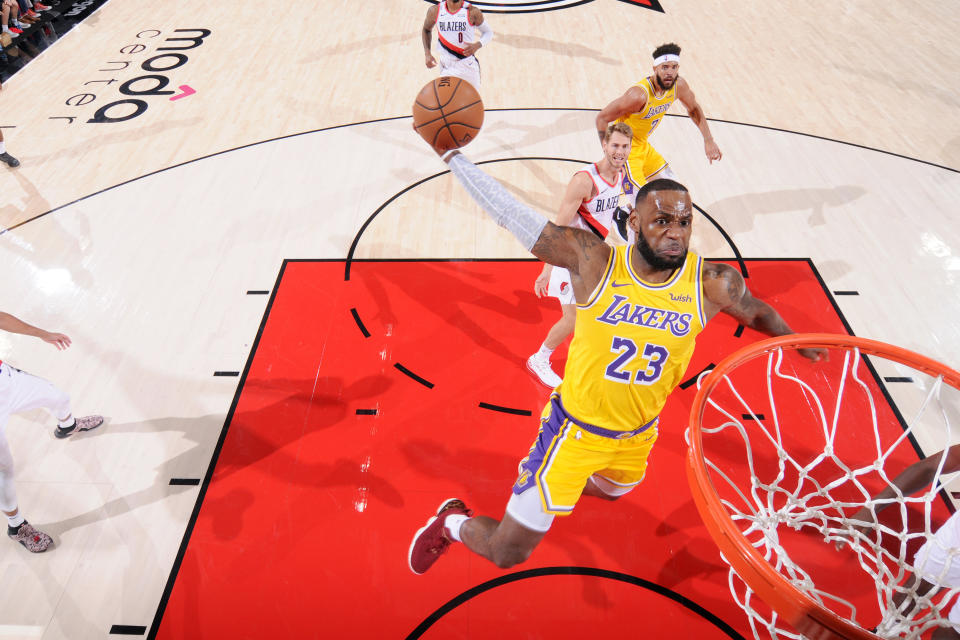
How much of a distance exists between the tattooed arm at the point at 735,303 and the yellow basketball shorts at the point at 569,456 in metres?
0.65

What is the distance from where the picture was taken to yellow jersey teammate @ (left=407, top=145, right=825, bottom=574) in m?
2.74

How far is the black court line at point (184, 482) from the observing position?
3.98 meters

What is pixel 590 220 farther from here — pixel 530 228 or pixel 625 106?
pixel 530 228

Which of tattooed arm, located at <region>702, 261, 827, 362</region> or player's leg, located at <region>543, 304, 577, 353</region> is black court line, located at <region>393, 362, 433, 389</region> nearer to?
player's leg, located at <region>543, 304, 577, 353</region>

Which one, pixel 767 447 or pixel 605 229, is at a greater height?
pixel 605 229

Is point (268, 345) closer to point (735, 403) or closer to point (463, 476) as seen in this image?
point (463, 476)

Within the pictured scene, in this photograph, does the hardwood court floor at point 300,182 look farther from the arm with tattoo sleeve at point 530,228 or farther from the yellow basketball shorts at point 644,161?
the arm with tattoo sleeve at point 530,228

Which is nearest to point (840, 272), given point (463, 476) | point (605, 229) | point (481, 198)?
point (605, 229)

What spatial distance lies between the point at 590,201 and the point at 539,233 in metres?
1.65

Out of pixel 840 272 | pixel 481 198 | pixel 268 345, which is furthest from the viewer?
pixel 840 272

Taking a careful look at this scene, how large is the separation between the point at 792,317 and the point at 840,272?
38.2 inches

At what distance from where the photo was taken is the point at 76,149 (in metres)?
7.16

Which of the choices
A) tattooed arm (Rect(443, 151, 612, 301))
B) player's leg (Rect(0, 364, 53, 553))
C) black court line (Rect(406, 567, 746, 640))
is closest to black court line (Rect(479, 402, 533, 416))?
black court line (Rect(406, 567, 746, 640))

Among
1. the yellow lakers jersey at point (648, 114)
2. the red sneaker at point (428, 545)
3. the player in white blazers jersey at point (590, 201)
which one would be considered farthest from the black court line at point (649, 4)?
the red sneaker at point (428, 545)
